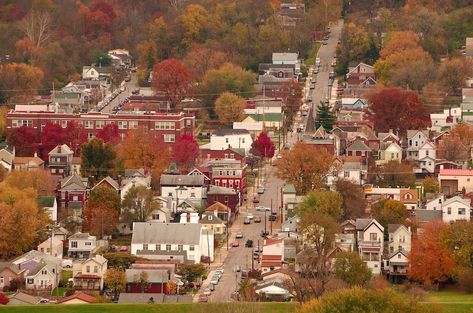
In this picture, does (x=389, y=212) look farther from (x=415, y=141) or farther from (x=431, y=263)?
(x=415, y=141)

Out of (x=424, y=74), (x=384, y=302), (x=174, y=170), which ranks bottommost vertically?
(x=384, y=302)

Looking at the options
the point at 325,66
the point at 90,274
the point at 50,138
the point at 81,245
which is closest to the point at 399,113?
the point at 50,138

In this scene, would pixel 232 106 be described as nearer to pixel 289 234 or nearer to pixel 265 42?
pixel 265 42

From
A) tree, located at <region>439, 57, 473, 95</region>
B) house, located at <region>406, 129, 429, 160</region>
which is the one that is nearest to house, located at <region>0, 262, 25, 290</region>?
house, located at <region>406, 129, 429, 160</region>

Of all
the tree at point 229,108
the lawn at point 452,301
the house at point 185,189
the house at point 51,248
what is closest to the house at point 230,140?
the tree at point 229,108

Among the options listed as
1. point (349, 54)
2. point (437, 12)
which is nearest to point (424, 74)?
point (349, 54)
